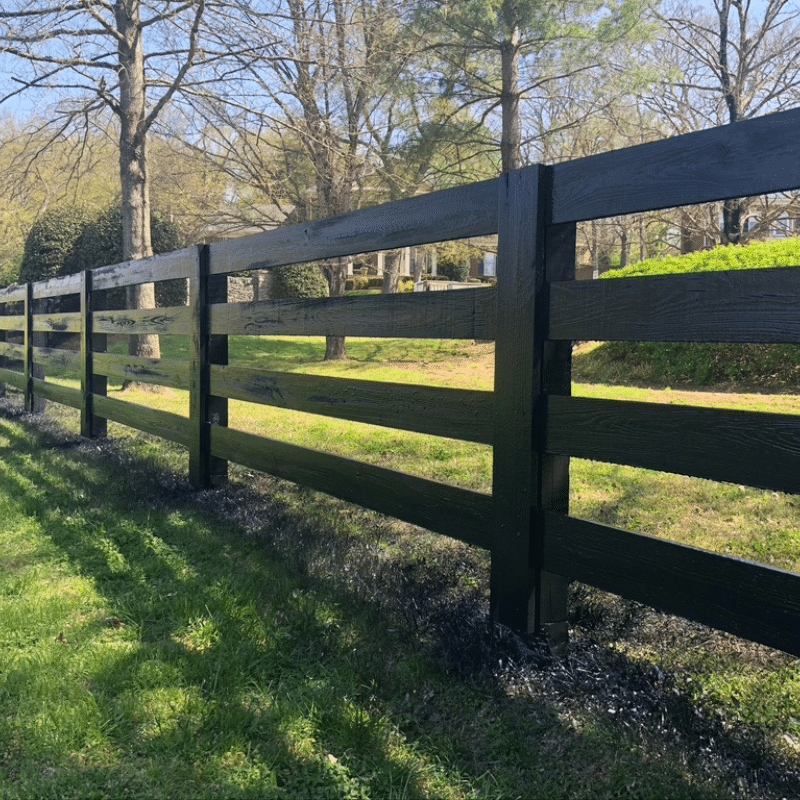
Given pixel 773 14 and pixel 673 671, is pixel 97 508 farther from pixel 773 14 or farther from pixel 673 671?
pixel 773 14

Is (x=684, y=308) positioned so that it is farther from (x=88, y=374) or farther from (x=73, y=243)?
(x=73, y=243)

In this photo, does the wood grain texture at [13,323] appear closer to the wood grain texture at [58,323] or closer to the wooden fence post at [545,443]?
the wood grain texture at [58,323]

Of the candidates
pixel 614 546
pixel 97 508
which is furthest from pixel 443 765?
pixel 97 508

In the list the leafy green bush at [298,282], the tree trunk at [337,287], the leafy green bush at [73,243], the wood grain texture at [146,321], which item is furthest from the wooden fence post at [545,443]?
the leafy green bush at [298,282]

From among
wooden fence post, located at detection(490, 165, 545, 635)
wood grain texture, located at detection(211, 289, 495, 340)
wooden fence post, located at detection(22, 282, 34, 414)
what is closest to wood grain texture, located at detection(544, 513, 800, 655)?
wooden fence post, located at detection(490, 165, 545, 635)

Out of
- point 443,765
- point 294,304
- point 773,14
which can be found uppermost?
point 773,14

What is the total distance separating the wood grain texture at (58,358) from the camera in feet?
25.5

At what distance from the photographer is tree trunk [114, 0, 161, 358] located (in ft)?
37.2

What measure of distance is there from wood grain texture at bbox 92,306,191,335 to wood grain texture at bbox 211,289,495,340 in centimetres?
87

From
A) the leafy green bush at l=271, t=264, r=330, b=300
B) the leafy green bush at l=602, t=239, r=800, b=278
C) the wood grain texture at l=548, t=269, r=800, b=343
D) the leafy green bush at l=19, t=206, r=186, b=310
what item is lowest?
the wood grain texture at l=548, t=269, r=800, b=343

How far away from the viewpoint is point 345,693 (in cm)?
237

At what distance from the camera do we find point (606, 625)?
2.87 meters

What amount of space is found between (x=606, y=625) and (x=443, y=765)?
1.07 meters

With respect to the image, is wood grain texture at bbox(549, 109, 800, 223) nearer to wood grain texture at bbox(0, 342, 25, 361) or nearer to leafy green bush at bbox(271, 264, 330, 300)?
wood grain texture at bbox(0, 342, 25, 361)
